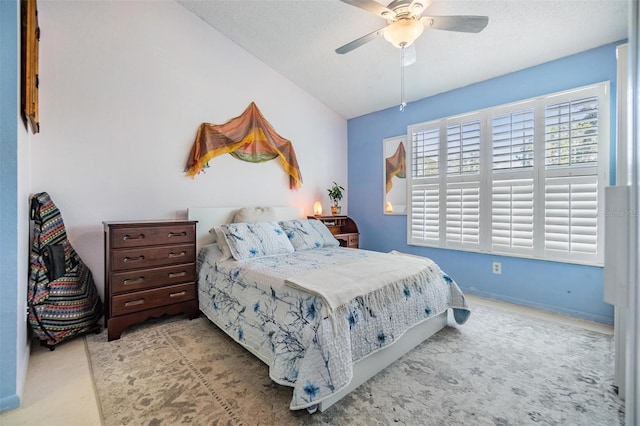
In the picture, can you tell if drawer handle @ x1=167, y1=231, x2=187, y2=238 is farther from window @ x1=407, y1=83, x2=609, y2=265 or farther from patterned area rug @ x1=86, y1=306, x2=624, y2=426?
window @ x1=407, y1=83, x2=609, y2=265

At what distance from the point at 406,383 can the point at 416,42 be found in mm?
2998

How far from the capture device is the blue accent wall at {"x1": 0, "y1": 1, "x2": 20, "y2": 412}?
4.91ft

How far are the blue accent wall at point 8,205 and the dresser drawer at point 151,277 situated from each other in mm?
759

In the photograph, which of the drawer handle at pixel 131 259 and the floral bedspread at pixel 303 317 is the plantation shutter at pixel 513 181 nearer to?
the floral bedspread at pixel 303 317

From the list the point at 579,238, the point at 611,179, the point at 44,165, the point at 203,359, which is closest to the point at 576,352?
the point at 579,238

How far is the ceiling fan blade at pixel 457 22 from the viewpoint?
1.77 metres

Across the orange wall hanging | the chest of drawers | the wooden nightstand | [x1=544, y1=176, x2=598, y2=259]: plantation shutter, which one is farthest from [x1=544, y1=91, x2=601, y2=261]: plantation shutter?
the chest of drawers

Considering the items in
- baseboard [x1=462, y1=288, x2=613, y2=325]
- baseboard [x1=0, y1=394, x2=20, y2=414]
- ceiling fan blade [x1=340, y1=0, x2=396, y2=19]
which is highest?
ceiling fan blade [x1=340, y1=0, x2=396, y2=19]

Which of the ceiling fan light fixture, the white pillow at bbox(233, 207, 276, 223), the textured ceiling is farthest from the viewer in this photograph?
the white pillow at bbox(233, 207, 276, 223)

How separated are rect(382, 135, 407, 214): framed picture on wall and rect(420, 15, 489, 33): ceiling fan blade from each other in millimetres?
2058

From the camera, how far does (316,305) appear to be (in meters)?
1.56

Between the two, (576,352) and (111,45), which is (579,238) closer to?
(576,352)

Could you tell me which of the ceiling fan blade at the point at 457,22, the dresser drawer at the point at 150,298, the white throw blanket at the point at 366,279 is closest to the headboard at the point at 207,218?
the dresser drawer at the point at 150,298

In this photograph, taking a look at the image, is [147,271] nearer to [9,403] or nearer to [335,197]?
[9,403]
